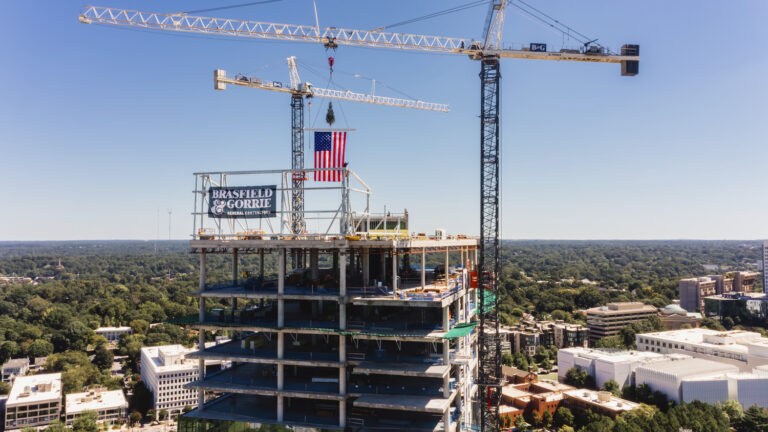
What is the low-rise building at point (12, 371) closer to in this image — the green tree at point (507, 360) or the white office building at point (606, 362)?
the green tree at point (507, 360)

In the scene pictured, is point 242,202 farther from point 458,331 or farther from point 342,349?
point 458,331

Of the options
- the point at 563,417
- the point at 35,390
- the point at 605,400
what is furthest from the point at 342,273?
the point at 35,390

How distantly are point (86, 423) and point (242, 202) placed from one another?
10088 cm

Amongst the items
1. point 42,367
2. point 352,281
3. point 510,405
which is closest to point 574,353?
point 510,405

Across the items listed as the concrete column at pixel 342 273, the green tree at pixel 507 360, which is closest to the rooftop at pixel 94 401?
the concrete column at pixel 342 273

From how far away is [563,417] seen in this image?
133 m

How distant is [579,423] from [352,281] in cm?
9691

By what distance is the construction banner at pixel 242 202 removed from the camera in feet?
198

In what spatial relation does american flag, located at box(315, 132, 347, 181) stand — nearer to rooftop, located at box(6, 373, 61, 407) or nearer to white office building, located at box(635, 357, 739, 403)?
white office building, located at box(635, 357, 739, 403)

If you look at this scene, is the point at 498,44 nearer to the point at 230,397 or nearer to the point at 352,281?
the point at 352,281

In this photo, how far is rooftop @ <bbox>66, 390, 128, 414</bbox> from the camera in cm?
14238

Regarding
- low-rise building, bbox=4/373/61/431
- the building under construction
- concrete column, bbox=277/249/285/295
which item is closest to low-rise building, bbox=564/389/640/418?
the building under construction

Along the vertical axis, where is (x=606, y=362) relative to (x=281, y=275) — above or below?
below

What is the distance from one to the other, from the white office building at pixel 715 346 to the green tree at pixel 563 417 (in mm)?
70065
